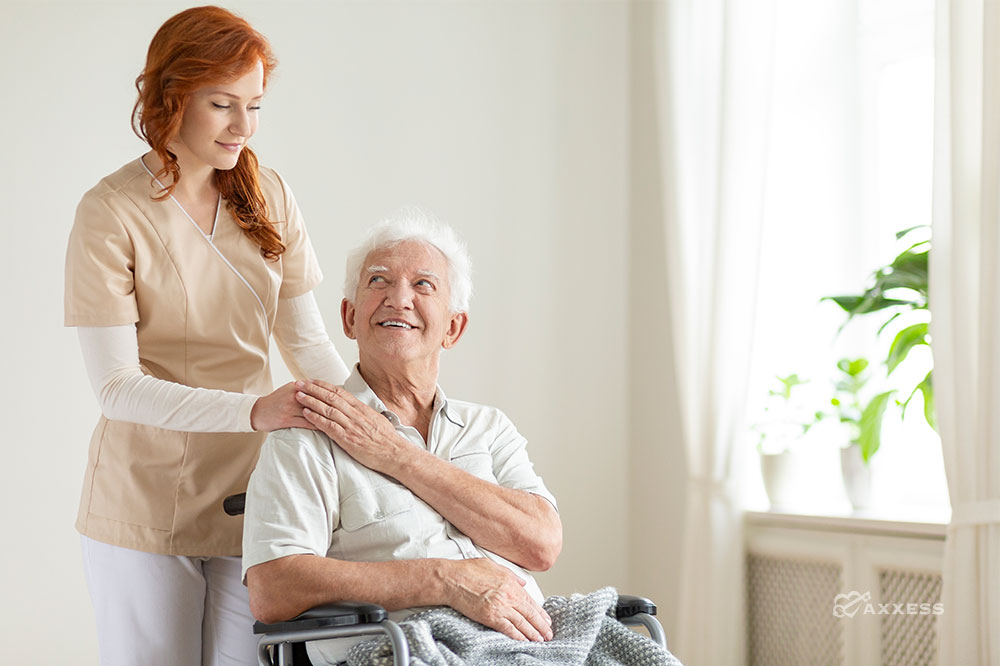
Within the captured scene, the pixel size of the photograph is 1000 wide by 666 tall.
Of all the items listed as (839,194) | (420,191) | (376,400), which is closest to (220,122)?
(376,400)

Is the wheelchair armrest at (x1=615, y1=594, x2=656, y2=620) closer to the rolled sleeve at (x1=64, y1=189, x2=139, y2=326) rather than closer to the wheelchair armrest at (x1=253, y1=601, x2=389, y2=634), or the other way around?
the wheelchair armrest at (x1=253, y1=601, x2=389, y2=634)

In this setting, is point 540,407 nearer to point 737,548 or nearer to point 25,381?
point 737,548

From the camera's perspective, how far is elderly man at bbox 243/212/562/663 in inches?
67.7

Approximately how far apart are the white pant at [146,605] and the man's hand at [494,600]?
0.53 metres

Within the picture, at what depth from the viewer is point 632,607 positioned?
1823 mm

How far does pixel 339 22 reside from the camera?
10.9 feet

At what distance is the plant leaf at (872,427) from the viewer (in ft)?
9.87

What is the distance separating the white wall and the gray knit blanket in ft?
5.29

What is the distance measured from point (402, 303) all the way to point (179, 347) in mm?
464

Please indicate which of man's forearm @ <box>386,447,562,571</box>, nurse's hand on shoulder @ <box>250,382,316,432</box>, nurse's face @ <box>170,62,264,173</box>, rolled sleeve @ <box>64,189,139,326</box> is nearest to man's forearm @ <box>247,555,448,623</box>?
man's forearm @ <box>386,447,562,571</box>

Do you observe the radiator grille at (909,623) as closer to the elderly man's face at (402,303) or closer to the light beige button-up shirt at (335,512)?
the light beige button-up shirt at (335,512)

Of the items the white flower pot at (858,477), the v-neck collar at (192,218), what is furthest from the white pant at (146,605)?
the white flower pot at (858,477)

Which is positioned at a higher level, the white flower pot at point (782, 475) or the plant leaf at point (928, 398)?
the plant leaf at point (928, 398)

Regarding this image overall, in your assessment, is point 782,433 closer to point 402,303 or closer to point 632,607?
point 632,607
